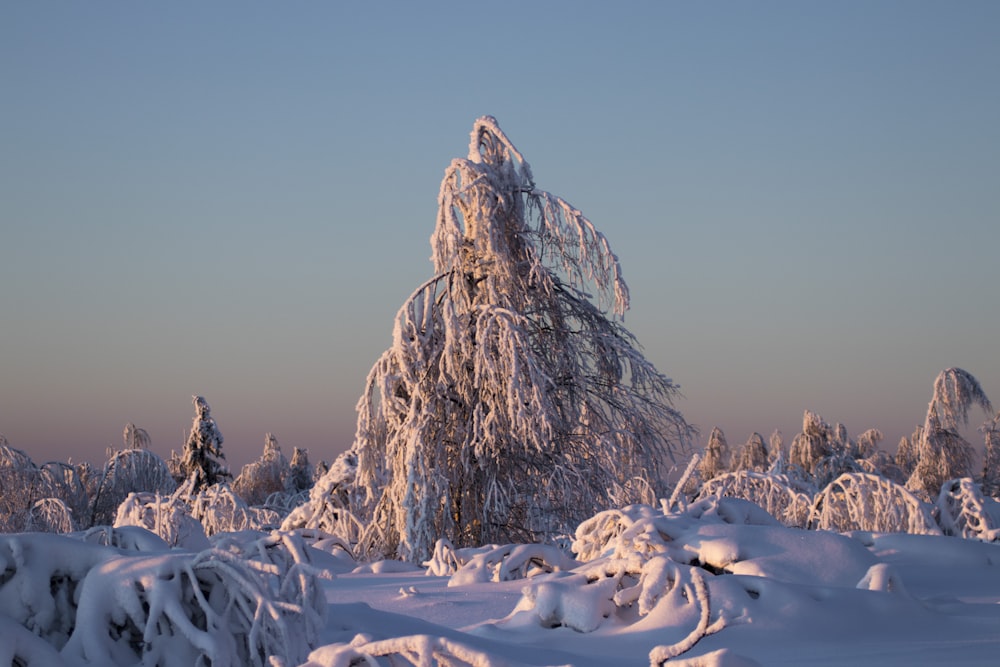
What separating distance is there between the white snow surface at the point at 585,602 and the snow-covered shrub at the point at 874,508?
3.29m

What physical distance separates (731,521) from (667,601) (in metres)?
3.50

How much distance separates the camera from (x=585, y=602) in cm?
537

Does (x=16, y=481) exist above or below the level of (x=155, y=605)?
above

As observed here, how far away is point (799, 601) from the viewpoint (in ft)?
17.1

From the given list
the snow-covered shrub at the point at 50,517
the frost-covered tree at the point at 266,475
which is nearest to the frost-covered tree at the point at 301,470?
the frost-covered tree at the point at 266,475

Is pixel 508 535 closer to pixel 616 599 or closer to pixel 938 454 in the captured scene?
pixel 616 599

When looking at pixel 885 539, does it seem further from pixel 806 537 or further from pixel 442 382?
pixel 442 382

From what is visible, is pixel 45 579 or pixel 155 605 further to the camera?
pixel 45 579

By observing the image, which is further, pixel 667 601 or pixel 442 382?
pixel 442 382

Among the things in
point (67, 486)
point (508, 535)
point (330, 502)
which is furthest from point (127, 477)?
point (508, 535)

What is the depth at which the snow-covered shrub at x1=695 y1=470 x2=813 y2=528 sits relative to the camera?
516 inches

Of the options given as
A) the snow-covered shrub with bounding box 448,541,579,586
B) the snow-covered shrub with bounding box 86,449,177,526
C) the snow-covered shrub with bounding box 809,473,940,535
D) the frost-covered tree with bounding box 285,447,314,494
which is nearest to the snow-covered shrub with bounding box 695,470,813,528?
the snow-covered shrub with bounding box 809,473,940,535

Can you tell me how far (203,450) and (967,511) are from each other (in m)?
26.9

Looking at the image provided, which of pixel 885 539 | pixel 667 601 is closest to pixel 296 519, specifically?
pixel 885 539
